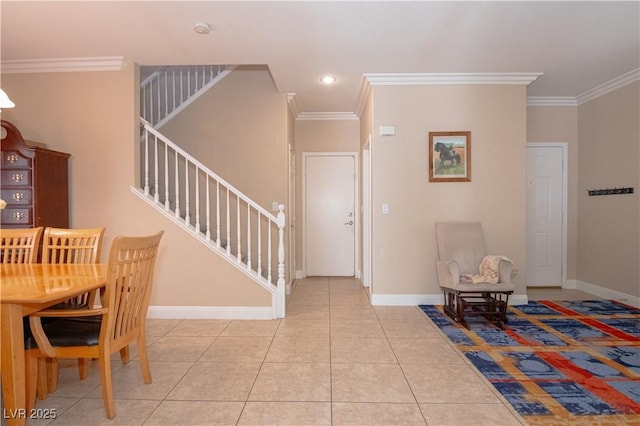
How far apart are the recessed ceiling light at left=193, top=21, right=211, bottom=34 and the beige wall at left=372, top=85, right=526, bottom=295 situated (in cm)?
189

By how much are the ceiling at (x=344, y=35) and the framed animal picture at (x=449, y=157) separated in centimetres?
72

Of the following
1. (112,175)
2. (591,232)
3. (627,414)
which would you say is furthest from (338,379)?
(591,232)

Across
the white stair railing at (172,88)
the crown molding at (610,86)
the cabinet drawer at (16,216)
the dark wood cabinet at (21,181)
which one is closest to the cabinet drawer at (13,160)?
the dark wood cabinet at (21,181)

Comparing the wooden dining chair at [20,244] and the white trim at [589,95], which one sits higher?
the white trim at [589,95]

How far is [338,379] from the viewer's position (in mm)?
2229

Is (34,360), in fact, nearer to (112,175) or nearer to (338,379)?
(338,379)

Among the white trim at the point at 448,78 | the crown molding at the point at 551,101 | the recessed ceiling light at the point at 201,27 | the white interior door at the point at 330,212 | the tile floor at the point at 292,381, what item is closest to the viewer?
the tile floor at the point at 292,381

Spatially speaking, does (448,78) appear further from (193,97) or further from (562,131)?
(193,97)

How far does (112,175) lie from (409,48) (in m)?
3.21

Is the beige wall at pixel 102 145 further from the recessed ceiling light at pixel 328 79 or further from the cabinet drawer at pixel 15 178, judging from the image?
the recessed ceiling light at pixel 328 79

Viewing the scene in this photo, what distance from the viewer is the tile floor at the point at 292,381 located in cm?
184

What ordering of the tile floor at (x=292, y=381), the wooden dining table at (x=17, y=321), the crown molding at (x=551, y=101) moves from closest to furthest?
1. the wooden dining table at (x=17, y=321)
2. the tile floor at (x=292, y=381)
3. the crown molding at (x=551, y=101)

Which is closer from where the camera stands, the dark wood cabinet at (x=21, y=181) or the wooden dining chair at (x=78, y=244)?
the wooden dining chair at (x=78, y=244)

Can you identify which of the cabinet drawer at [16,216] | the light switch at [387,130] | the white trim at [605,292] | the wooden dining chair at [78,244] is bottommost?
the white trim at [605,292]
